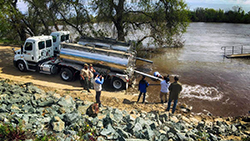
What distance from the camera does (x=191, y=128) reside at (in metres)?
7.53

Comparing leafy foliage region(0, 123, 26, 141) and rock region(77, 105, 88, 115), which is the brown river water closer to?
rock region(77, 105, 88, 115)

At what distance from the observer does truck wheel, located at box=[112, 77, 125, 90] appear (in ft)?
37.4

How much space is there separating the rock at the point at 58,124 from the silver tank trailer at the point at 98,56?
224 inches

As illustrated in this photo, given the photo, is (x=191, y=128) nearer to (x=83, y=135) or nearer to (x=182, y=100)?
(x=182, y=100)

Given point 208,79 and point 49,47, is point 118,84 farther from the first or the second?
point 208,79

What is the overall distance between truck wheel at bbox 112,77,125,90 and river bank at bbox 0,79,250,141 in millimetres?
2485

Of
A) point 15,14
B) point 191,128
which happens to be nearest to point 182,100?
point 191,128

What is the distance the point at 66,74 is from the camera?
12305mm

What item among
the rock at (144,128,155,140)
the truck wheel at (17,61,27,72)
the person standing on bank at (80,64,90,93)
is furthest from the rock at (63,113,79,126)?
the truck wheel at (17,61,27,72)

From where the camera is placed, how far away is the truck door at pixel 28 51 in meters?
12.4

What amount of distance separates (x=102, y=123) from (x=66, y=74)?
6.87m

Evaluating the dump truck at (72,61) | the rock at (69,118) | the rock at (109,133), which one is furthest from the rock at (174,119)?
the rock at (69,118)

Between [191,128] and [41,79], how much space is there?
32.0ft

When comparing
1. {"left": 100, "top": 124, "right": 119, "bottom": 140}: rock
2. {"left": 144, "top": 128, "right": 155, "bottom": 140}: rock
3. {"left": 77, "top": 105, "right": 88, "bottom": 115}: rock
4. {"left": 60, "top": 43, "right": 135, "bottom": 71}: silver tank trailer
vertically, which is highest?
{"left": 60, "top": 43, "right": 135, "bottom": 71}: silver tank trailer
